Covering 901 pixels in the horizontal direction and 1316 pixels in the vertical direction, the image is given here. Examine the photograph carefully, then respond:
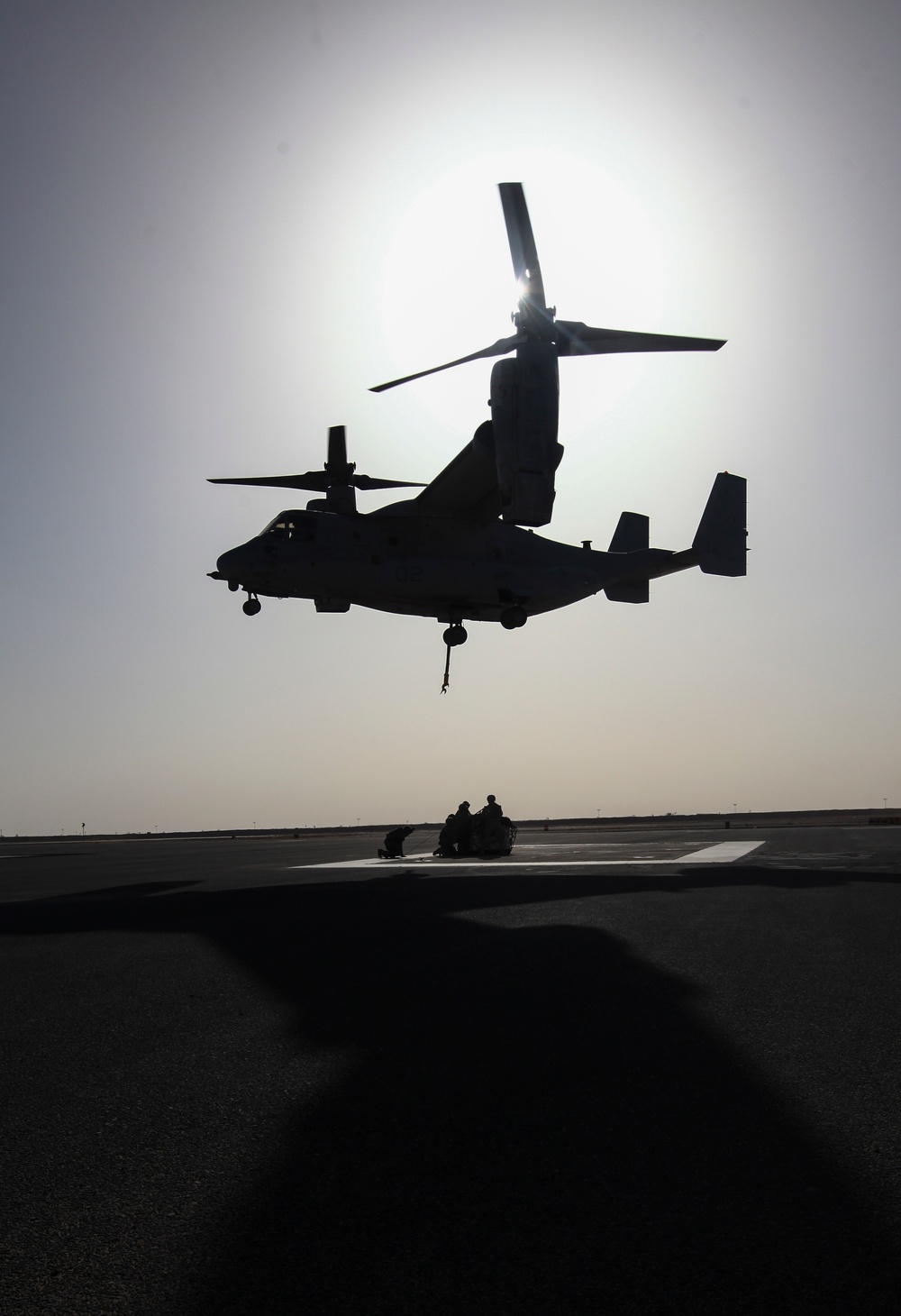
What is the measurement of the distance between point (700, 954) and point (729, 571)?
30366 mm

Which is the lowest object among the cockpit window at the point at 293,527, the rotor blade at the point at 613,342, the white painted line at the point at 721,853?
the white painted line at the point at 721,853

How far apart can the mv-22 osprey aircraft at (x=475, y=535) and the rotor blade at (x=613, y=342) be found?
4 cm

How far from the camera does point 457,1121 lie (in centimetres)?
483

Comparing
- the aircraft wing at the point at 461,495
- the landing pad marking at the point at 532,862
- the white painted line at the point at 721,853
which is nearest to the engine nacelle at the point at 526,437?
the aircraft wing at the point at 461,495

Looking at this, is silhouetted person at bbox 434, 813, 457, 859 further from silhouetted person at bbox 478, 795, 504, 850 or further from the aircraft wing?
the aircraft wing

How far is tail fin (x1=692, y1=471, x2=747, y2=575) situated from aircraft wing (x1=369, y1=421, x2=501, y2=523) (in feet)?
32.1

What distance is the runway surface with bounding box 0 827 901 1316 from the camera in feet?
10.7

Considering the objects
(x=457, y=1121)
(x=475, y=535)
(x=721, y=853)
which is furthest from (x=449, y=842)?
(x=457, y=1121)

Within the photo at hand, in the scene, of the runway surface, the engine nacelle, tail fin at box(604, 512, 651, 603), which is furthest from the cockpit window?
the runway surface

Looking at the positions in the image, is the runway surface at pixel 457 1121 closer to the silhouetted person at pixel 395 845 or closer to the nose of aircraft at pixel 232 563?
the silhouetted person at pixel 395 845

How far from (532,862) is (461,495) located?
41.5ft

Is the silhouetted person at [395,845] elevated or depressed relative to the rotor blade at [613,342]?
depressed

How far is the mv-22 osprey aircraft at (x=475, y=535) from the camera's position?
24.0m

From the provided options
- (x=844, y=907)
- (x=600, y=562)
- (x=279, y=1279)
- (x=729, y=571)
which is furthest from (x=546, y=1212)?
(x=729, y=571)
